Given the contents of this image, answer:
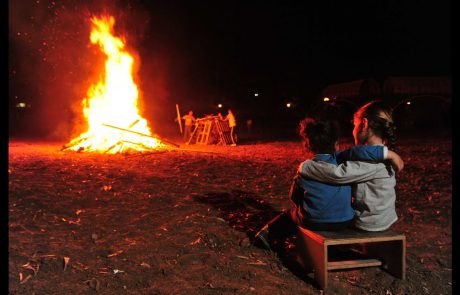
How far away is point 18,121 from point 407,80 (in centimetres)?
3609

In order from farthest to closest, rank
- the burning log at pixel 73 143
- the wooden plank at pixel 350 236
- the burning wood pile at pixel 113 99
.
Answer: the burning wood pile at pixel 113 99 → the burning log at pixel 73 143 → the wooden plank at pixel 350 236

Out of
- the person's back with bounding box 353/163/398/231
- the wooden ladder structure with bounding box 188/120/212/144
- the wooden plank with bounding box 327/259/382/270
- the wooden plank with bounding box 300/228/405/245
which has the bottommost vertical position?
the wooden plank with bounding box 327/259/382/270

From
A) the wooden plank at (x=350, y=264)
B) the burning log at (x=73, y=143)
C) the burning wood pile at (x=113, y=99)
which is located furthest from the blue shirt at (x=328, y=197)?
the burning log at (x=73, y=143)

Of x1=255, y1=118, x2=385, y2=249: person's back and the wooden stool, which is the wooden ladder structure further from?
x1=255, y1=118, x2=385, y2=249: person's back

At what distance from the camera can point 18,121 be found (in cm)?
3844

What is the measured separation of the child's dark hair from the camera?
393cm

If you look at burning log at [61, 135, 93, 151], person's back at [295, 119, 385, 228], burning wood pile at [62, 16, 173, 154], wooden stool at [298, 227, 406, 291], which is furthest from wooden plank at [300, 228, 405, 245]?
burning log at [61, 135, 93, 151]

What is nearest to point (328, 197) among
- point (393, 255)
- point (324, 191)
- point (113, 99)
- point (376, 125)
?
point (324, 191)

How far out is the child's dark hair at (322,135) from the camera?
393 centimetres

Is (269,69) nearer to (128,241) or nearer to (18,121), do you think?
(18,121)

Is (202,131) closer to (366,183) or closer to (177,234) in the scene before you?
(177,234)

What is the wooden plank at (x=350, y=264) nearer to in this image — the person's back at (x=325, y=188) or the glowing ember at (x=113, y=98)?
the person's back at (x=325, y=188)

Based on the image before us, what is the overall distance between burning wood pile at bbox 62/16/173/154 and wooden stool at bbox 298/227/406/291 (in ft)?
43.0

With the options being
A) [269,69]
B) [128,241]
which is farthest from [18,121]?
[128,241]
